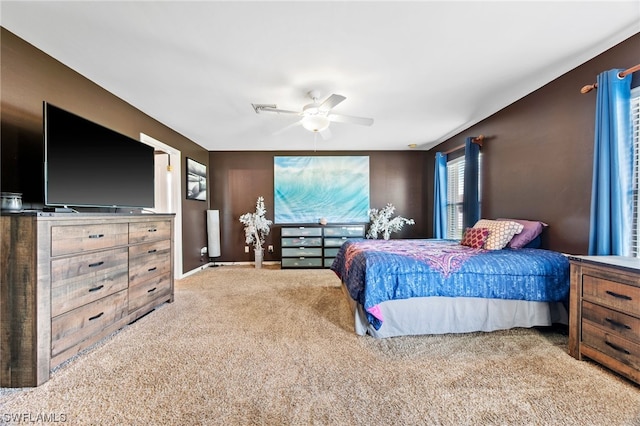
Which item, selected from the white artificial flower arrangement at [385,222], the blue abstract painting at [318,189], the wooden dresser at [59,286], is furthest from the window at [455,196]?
the wooden dresser at [59,286]

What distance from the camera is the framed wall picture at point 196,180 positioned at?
4.59 metres

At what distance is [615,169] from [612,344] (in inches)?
48.7

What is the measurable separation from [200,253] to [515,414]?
491 centimetres

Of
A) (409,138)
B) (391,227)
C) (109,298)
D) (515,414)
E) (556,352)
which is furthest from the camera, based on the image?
(391,227)

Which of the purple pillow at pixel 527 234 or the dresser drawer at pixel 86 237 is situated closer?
the dresser drawer at pixel 86 237

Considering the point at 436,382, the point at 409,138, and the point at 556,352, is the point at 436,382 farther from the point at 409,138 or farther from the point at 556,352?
the point at 409,138

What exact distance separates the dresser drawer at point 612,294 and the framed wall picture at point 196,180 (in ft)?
16.4

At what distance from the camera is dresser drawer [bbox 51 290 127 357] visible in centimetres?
174

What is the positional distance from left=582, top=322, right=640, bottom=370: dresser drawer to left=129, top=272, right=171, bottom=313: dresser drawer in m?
3.63

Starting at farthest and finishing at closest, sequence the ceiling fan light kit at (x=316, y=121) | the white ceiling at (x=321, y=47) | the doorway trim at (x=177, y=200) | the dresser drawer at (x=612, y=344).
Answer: the doorway trim at (x=177, y=200), the ceiling fan light kit at (x=316, y=121), the white ceiling at (x=321, y=47), the dresser drawer at (x=612, y=344)

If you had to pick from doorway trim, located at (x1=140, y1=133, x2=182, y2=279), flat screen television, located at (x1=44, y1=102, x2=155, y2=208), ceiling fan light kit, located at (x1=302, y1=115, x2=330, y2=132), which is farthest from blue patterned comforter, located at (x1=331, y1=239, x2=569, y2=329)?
doorway trim, located at (x1=140, y1=133, x2=182, y2=279)

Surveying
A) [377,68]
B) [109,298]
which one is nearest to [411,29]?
[377,68]

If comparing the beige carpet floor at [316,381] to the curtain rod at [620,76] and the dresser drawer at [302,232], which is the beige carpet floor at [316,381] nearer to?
the curtain rod at [620,76]

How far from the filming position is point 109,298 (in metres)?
2.16
